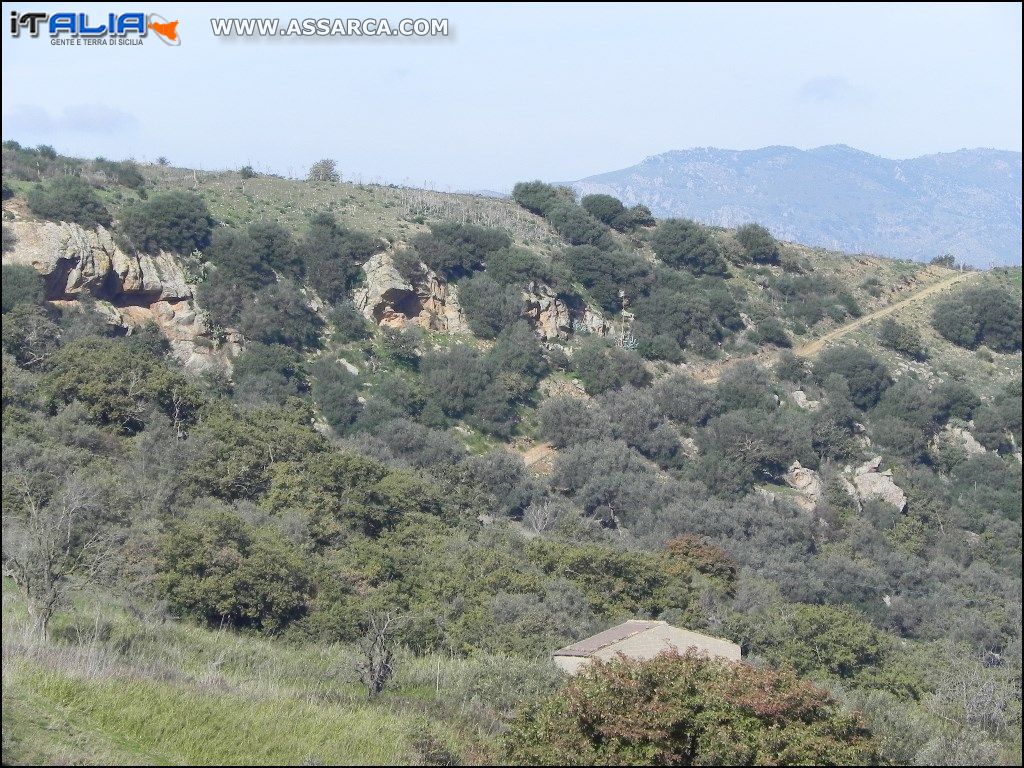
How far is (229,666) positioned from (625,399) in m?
29.4

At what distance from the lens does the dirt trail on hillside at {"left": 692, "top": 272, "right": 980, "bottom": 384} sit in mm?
45594

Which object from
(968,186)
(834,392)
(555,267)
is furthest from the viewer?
(968,186)

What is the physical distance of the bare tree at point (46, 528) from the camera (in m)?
12.2

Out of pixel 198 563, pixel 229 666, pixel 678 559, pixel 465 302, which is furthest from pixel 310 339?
pixel 229 666

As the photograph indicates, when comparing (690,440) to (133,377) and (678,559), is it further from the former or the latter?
(133,377)

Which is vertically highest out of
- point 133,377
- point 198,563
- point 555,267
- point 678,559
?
point 555,267

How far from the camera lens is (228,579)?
18422mm

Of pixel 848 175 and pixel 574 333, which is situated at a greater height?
pixel 848 175

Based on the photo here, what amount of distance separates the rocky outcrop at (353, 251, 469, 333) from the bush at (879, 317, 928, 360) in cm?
1667

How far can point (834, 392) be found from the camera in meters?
40.0

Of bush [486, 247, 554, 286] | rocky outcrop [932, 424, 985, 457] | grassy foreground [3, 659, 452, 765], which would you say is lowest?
rocky outcrop [932, 424, 985, 457]

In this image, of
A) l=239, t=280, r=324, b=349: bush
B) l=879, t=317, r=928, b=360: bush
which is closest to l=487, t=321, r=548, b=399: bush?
l=239, t=280, r=324, b=349: bush

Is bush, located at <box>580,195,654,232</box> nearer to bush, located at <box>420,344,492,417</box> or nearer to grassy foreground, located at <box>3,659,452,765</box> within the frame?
bush, located at <box>420,344,492,417</box>

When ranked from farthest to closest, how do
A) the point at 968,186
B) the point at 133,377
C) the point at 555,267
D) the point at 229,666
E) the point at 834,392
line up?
the point at 968,186 → the point at 555,267 → the point at 834,392 → the point at 133,377 → the point at 229,666
